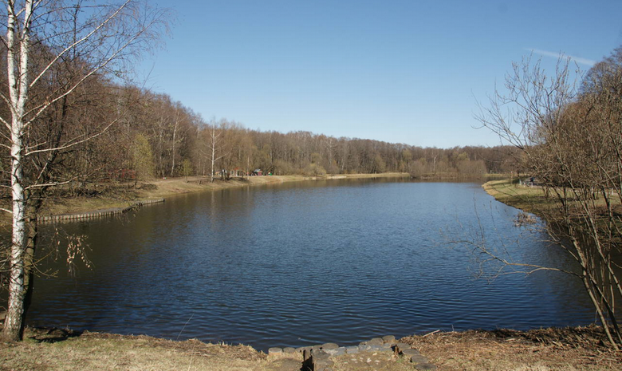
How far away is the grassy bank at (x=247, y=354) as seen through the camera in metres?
6.24

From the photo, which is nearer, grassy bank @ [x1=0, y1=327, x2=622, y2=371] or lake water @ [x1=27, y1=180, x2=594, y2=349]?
grassy bank @ [x1=0, y1=327, x2=622, y2=371]

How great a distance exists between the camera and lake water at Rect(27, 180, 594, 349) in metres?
10.5

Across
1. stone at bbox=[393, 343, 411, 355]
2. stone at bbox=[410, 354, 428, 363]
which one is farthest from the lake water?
stone at bbox=[410, 354, 428, 363]

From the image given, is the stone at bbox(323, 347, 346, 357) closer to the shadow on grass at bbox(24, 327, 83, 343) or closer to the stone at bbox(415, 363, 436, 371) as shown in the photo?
the stone at bbox(415, 363, 436, 371)

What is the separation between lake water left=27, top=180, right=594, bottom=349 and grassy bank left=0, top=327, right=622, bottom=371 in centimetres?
195

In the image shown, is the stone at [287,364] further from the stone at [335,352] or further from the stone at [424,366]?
the stone at [424,366]

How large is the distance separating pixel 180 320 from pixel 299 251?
358 inches

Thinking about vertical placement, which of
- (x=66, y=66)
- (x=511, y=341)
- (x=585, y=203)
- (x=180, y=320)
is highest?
(x=66, y=66)

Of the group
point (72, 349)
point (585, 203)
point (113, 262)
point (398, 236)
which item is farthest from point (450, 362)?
point (398, 236)

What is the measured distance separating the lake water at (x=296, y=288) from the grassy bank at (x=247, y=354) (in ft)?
6.38

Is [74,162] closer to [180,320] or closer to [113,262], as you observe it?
[180,320]

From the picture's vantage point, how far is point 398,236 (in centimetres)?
2336

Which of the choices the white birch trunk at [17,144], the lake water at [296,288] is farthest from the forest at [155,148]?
the lake water at [296,288]

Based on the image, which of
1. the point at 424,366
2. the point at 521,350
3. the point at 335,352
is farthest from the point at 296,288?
the point at 521,350
